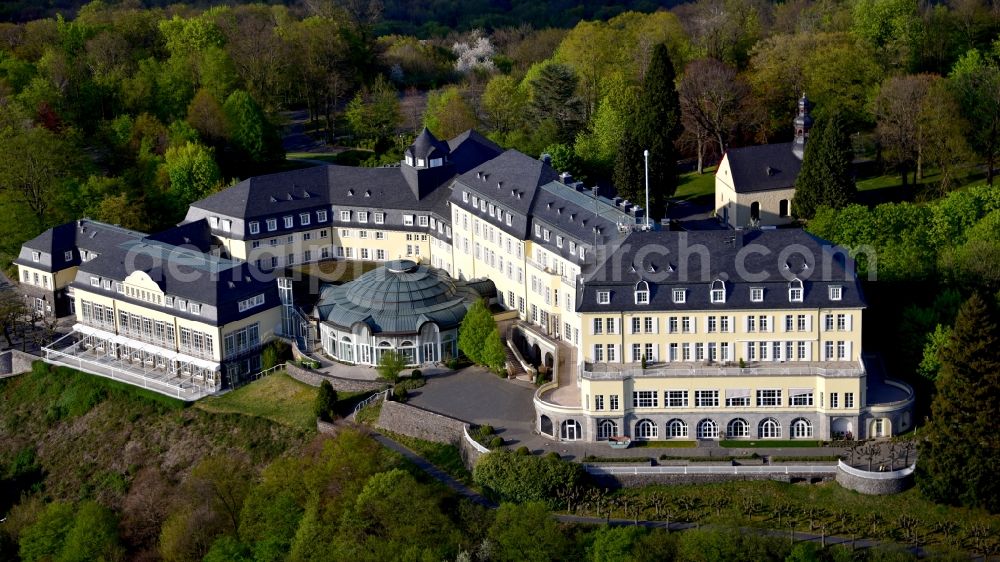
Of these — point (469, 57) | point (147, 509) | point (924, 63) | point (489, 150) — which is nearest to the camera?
point (147, 509)

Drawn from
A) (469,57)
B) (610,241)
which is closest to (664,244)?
(610,241)

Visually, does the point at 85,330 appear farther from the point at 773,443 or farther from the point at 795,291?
the point at 795,291

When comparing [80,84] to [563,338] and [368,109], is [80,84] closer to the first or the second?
[368,109]

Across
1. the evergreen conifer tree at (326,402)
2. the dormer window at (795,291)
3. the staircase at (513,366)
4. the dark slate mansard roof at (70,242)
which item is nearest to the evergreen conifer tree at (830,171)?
the dormer window at (795,291)

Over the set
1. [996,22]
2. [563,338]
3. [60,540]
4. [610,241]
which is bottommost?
[60,540]

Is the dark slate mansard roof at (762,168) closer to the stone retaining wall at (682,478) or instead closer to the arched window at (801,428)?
the arched window at (801,428)

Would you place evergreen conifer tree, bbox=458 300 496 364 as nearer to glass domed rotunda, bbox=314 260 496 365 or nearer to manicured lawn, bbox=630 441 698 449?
glass domed rotunda, bbox=314 260 496 365
